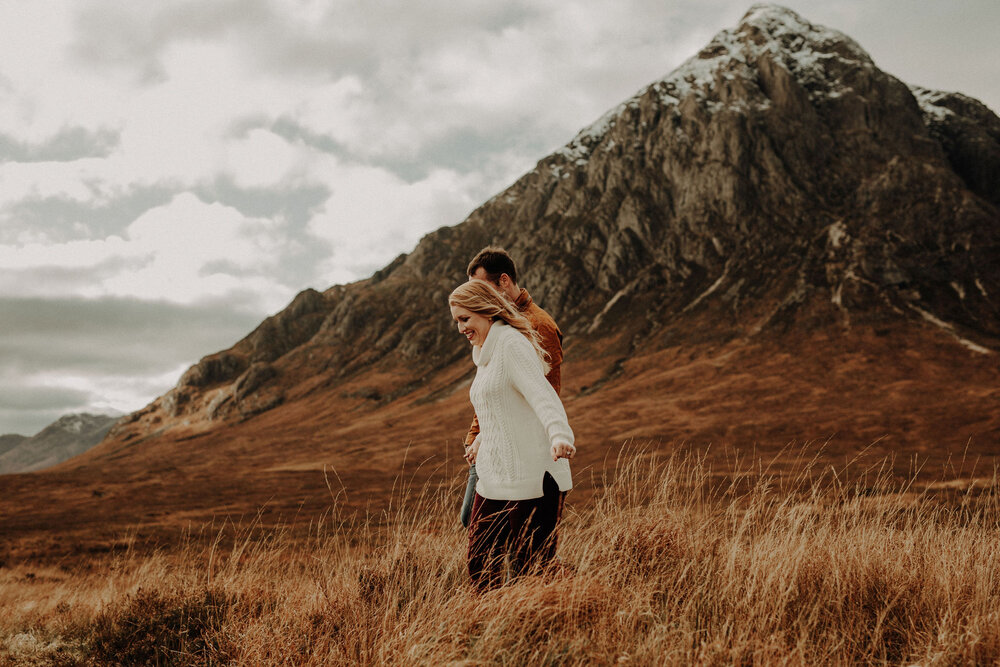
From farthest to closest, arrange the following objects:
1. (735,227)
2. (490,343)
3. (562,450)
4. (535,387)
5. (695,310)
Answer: (735,227) < (695,310) < (490,343) < (535,387) < (562,450)

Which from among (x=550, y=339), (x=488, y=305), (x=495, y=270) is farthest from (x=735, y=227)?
(x=488, y=305)

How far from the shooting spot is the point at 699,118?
3981 inches

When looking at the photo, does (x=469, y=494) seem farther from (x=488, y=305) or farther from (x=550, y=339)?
(x=488, y=305)

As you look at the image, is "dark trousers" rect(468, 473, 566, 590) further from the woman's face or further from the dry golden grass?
the woman's face

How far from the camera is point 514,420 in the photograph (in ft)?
9.54

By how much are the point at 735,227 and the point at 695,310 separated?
2023 cm

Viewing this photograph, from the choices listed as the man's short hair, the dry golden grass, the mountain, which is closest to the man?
the man's short hair

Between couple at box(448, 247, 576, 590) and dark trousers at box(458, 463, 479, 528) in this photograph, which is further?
dark trousers at box(458, 463, 479, 528)

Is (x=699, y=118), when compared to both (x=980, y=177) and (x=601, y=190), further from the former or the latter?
(x=980, y=177)

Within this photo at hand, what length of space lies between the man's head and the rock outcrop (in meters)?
68.1

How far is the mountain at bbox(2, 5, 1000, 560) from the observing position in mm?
41062

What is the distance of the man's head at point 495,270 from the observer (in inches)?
167

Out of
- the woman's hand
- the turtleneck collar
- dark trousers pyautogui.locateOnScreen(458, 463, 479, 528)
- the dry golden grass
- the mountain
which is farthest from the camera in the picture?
the mountain

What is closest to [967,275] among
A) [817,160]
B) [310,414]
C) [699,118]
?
[817,160]
